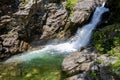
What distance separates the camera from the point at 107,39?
15.1 metres

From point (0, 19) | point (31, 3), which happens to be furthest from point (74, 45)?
point (0, 19)

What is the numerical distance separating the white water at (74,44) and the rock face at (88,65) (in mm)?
3008

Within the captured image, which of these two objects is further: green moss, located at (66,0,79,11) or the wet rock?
green moss, located at (66,0,79,11)

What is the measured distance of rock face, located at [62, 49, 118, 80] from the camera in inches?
452

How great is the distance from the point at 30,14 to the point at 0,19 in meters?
2.15

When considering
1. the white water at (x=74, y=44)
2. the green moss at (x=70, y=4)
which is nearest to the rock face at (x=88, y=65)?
the white water at (x=74, y=44)

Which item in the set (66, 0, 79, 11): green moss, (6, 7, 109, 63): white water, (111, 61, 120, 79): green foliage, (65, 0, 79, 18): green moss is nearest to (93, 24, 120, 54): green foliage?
(6, 7, 109, 63): white water

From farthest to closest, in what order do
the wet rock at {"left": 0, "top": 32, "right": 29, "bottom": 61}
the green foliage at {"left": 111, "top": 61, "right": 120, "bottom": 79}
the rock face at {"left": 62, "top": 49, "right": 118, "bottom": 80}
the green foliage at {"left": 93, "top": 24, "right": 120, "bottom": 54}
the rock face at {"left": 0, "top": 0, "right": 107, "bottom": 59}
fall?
the rock face at {"left": 0, "top": 0, "right": 107, "bottom": 59} < the wet rock at {"left": 0, "top": 32, "right": 29, "bottom": 61} < the green foliage at {"left": 93, "top": 24, "right": 120, "bottom": 54} < the rock face at {"left": 62, "top": 49, "right": 118, "bottom": 80} < the green foliage at {"left": 111, "top": 61, "right": 120, "bottom": 79}

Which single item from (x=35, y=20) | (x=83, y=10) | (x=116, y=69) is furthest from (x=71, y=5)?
(x=116, y=69)

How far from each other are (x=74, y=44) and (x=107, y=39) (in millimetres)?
3297

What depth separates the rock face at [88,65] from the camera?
11484 mm

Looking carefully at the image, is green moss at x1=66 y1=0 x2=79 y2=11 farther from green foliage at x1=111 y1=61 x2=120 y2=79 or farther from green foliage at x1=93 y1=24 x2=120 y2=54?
green foliage at x1=111 y1=61 x2=120 y2=79

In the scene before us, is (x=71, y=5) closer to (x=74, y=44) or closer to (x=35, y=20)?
(x=35, y=20)

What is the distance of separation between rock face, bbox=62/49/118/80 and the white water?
3008 millimetres
